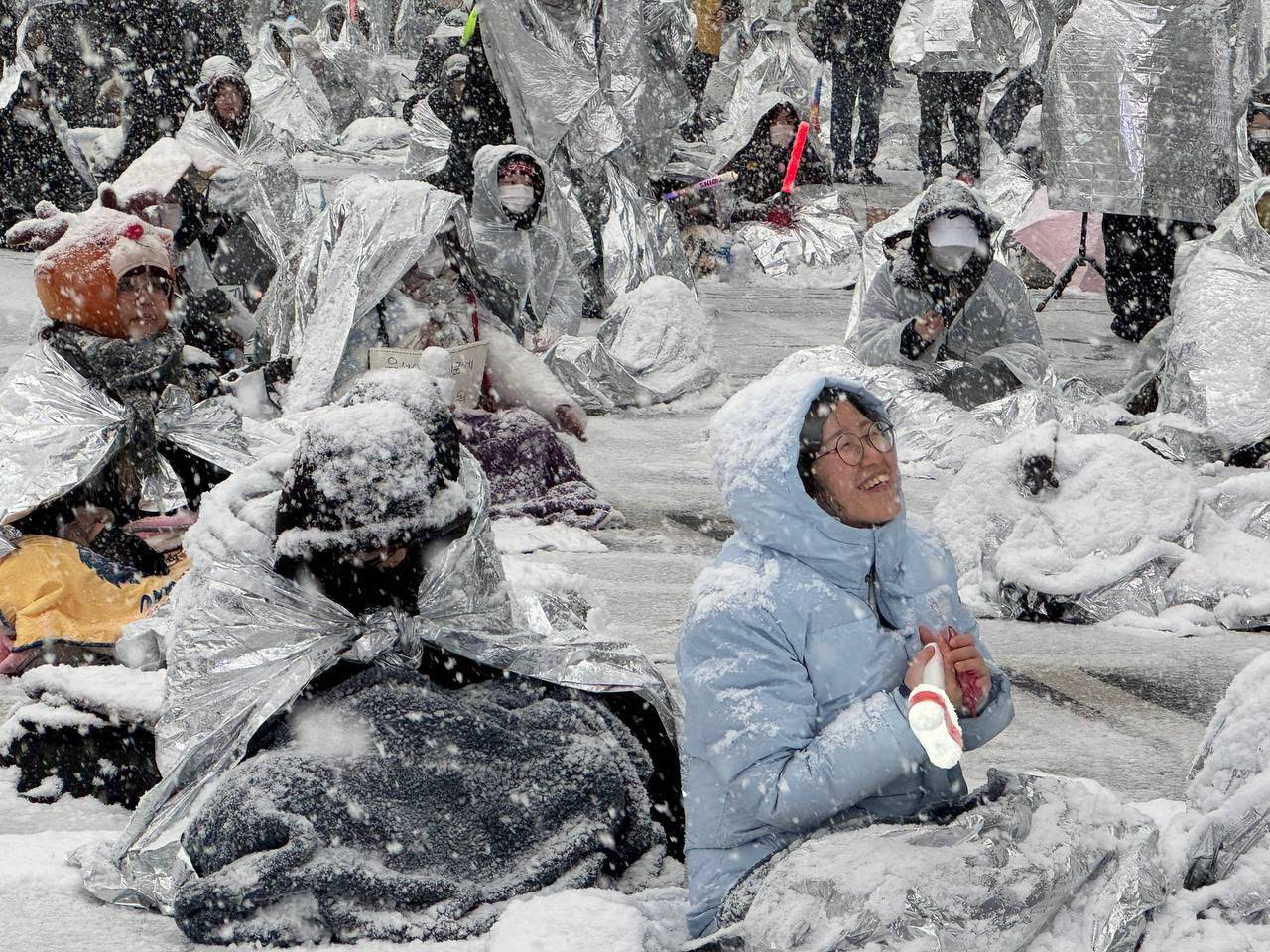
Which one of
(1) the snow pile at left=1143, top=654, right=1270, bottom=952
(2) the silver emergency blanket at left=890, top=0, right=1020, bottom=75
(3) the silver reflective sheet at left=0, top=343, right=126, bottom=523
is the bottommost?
(1) the snow pile at left=1143, top=654, right=1270, bottom=952

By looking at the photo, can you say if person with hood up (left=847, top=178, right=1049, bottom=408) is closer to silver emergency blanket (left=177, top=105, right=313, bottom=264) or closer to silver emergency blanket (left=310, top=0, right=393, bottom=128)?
silver emergency blanket (left=177, top=105, right=313, bottom=264)

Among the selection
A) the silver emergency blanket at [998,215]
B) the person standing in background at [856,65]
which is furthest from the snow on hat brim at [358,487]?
the person standing in background at [856,65]

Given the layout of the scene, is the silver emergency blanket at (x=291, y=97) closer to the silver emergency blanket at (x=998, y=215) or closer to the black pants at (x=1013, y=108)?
the black pants at (x=1013, y=108)

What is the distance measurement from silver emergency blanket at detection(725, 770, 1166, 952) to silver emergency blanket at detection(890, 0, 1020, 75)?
30.7 ft

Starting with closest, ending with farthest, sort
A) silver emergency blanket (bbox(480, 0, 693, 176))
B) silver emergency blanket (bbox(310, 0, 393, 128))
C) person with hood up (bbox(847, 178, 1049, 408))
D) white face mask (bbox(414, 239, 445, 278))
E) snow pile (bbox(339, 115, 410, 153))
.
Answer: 1. white face mask (bbox(414, 239, 445, 278))
2. person with hood up (bbox(847, 178, 1049, 408))
3. silver emergency blanket (bbox(480, 0, 693, 176))
4. snow pile (bbox(339, 115, 410, 153))
5. silver emergency blanket (bbox(310, 0, 393, 128))

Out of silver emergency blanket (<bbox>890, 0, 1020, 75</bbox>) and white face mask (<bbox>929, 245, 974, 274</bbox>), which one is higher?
silver emergency blanket (<bbox>890, 0, 1020, 75</bbox>)

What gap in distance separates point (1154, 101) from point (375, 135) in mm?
9232

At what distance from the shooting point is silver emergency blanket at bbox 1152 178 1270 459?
5594mm

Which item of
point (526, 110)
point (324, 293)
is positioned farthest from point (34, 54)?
point (324, 293)

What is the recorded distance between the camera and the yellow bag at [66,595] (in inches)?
142

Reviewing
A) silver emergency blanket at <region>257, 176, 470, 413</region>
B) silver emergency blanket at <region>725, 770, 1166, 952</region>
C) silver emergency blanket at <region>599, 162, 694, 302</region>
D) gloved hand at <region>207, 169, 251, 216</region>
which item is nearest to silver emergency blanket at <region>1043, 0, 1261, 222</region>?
silver emergency blanket at <region>599, 162, 694, 302</region>

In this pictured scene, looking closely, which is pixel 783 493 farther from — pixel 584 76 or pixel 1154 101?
pixel 584 76

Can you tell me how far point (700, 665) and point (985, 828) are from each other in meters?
0.41

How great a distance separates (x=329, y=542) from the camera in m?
2.48
